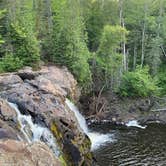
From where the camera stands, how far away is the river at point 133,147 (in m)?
30.7

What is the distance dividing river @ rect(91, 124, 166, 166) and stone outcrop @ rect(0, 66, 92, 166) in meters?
2.62

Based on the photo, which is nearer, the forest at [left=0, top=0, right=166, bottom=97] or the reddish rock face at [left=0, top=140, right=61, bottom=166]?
the reddish rock face at [left=0, top=140, right=61, bottom=166]

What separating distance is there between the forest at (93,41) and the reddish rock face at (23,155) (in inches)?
859

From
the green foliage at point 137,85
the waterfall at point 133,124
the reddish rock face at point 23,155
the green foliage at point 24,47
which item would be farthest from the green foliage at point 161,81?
the reddish rock face at point 23,155

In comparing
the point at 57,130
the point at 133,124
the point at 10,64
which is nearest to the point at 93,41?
the point at 133,124

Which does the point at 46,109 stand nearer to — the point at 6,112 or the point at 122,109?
the point at 6,112

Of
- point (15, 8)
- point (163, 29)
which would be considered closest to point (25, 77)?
point (15, 8)

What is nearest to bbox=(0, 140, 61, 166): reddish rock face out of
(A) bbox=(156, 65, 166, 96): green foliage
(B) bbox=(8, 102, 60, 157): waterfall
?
(B) bbox=(8, 102, 60, 157): waterfall

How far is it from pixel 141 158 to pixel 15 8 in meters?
21.6

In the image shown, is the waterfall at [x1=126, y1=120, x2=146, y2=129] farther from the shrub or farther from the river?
the shrub

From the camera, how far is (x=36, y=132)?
1008 inches

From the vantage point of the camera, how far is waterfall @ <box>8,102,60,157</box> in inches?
980

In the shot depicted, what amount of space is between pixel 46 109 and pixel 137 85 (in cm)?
2186

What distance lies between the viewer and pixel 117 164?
30.1 metres
